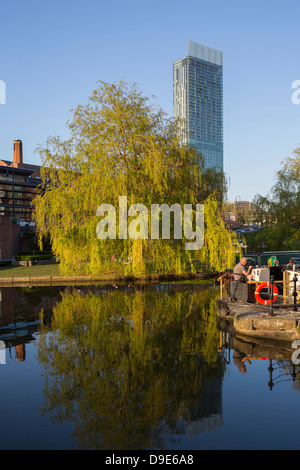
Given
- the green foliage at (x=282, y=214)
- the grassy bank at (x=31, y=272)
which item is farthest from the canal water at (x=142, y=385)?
the green foliage at (x=282, y=214)

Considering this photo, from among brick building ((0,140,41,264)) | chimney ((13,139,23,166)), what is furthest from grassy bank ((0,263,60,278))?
chimney ((13,139,23,166))

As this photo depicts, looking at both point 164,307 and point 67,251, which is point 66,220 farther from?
point 164,307

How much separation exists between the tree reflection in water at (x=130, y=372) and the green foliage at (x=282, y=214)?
29.1 metres

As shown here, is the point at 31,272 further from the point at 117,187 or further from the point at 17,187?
the point at 17,187

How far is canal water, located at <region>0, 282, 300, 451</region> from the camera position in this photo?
248 inches

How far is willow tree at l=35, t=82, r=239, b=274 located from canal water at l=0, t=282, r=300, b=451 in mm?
10505

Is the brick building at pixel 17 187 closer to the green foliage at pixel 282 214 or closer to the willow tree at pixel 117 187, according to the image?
the green foliage at pixel 282 214

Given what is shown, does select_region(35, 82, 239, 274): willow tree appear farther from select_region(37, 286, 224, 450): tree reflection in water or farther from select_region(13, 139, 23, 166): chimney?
select_region(13, 139, 23, 166): chimney

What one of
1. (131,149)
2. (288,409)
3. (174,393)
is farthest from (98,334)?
(131,149)

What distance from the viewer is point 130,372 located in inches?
357

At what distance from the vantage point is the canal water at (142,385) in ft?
20.7

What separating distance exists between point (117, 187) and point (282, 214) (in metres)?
24.2
